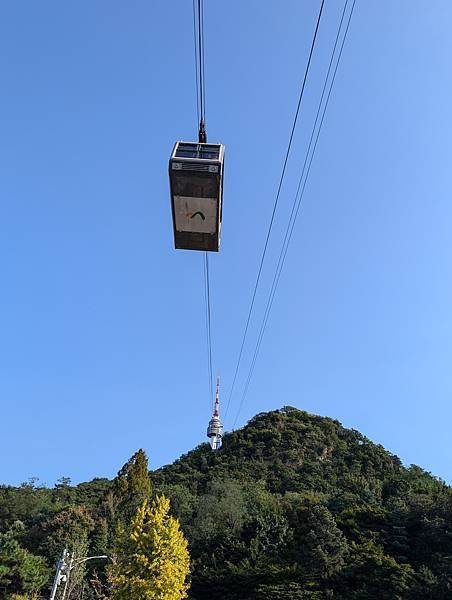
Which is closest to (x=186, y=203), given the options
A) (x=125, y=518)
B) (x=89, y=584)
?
(x=89, y=584)

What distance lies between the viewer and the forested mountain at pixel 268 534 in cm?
3312

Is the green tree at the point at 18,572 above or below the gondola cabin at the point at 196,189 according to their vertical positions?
below

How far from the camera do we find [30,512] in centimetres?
5588

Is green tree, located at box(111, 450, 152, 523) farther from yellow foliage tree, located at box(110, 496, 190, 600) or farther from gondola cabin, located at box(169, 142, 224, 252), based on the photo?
gondola cabin, located at box(169, 142, 224, 252)

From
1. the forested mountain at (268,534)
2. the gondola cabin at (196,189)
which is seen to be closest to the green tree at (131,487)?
the forested mountain at (268,534)

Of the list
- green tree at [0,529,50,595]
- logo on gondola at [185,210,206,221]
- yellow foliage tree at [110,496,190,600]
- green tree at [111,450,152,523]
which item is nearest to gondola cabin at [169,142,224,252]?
logo on gondola at [185,210,206,221]

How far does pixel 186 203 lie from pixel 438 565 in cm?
3512

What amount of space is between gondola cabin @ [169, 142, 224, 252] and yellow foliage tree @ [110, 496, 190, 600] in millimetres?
20996

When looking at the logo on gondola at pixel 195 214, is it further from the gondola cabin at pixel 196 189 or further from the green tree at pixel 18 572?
the green tree at pixel 18 572

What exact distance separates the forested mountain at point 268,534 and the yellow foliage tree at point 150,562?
720cm

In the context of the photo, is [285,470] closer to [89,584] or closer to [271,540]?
[271,540]

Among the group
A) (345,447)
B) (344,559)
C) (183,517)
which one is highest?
(345,447)

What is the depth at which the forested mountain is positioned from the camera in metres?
33.1

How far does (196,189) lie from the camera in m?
8.01
